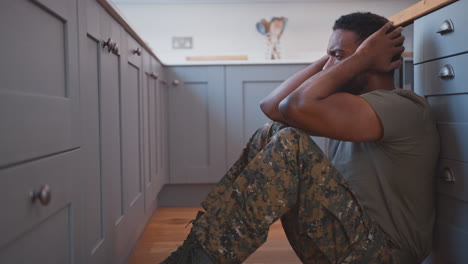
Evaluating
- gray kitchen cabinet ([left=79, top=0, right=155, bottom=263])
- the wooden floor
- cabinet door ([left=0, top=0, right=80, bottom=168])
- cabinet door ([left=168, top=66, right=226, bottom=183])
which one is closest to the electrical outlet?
cabinet door ([left=168, top=66, right=226, bottom=183])

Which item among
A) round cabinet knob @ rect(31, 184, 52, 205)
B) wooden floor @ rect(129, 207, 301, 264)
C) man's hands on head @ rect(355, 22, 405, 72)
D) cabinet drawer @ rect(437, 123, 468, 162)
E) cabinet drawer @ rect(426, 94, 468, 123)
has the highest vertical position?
man's hands on head @ rect(355, 22, 405, 72)

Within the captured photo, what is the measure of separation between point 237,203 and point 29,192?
1.47ft

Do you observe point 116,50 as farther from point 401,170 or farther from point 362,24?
point 401,170

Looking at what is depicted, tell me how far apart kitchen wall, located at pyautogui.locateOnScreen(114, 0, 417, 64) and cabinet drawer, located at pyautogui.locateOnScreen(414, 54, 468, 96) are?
6.99 ft

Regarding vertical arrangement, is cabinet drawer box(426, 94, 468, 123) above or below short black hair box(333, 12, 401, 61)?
below

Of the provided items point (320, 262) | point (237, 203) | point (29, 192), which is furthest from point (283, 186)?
point (29, 192)

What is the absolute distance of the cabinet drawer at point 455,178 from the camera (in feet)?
3.74

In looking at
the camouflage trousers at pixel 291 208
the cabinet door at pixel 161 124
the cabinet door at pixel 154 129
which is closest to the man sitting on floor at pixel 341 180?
the camouflage trousers at pixel 291 208

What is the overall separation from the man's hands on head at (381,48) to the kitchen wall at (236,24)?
87.1 inches

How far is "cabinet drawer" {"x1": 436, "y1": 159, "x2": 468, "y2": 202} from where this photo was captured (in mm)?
1141

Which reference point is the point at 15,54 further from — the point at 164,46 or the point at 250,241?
the point at 164,46

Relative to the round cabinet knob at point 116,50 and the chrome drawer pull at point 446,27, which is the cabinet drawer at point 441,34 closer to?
the chrome drawer pull at point 446,27

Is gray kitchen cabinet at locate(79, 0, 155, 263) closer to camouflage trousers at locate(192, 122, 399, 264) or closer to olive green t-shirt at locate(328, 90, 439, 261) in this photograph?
camouflage trousers at locate(192, 122, 399, 264)

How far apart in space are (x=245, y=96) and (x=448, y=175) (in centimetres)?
169
